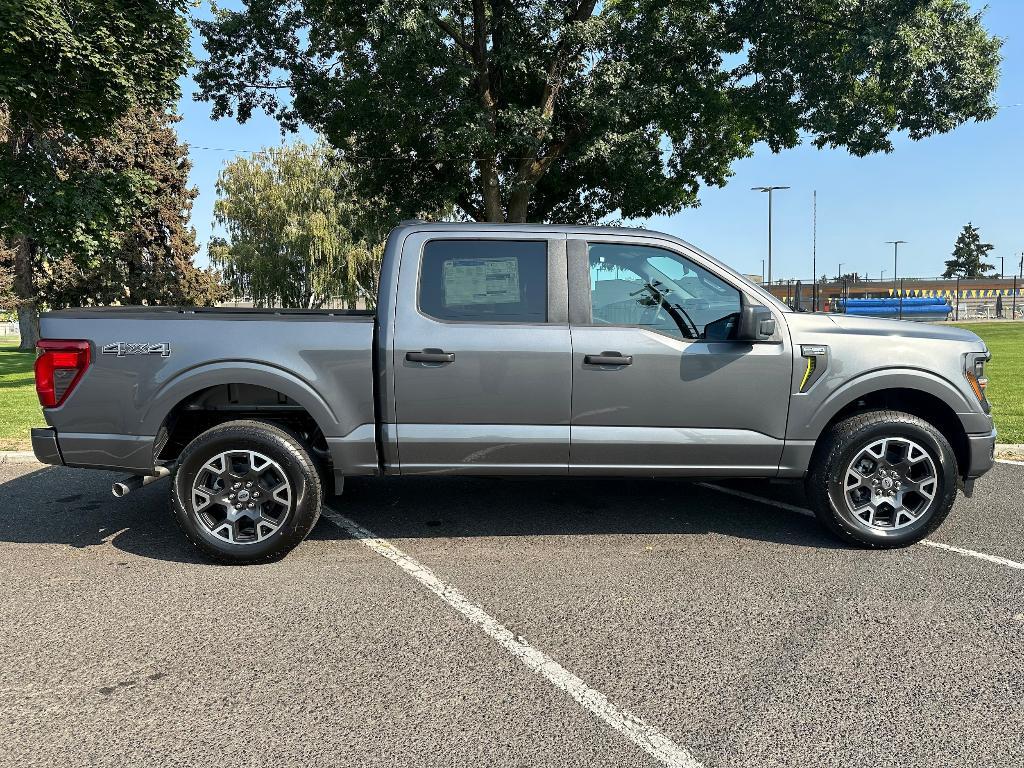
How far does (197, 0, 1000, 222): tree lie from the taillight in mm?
10500

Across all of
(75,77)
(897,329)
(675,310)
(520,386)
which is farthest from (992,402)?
(75,77)

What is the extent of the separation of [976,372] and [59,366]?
552 cm

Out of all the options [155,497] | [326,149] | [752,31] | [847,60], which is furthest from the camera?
[326,149]

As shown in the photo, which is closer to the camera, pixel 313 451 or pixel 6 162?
pixel 313 451

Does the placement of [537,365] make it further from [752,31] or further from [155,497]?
[752,31]

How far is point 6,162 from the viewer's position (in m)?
11.9

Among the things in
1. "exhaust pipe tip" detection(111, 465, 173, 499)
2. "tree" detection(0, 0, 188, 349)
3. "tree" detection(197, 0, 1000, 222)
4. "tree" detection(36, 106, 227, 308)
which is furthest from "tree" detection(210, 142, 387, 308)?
"exhaust pipe tip" detection(111, 465, 173, 499)

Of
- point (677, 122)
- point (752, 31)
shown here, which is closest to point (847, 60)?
point (752, 31)

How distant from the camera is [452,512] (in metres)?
5.14

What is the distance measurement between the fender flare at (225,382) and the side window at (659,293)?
1.81 metres

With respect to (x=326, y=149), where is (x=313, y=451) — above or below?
below

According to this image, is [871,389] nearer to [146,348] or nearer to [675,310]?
[675,310]

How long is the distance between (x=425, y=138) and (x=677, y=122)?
5.69 metres

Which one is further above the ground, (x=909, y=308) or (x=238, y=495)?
(x=909, y=308)
